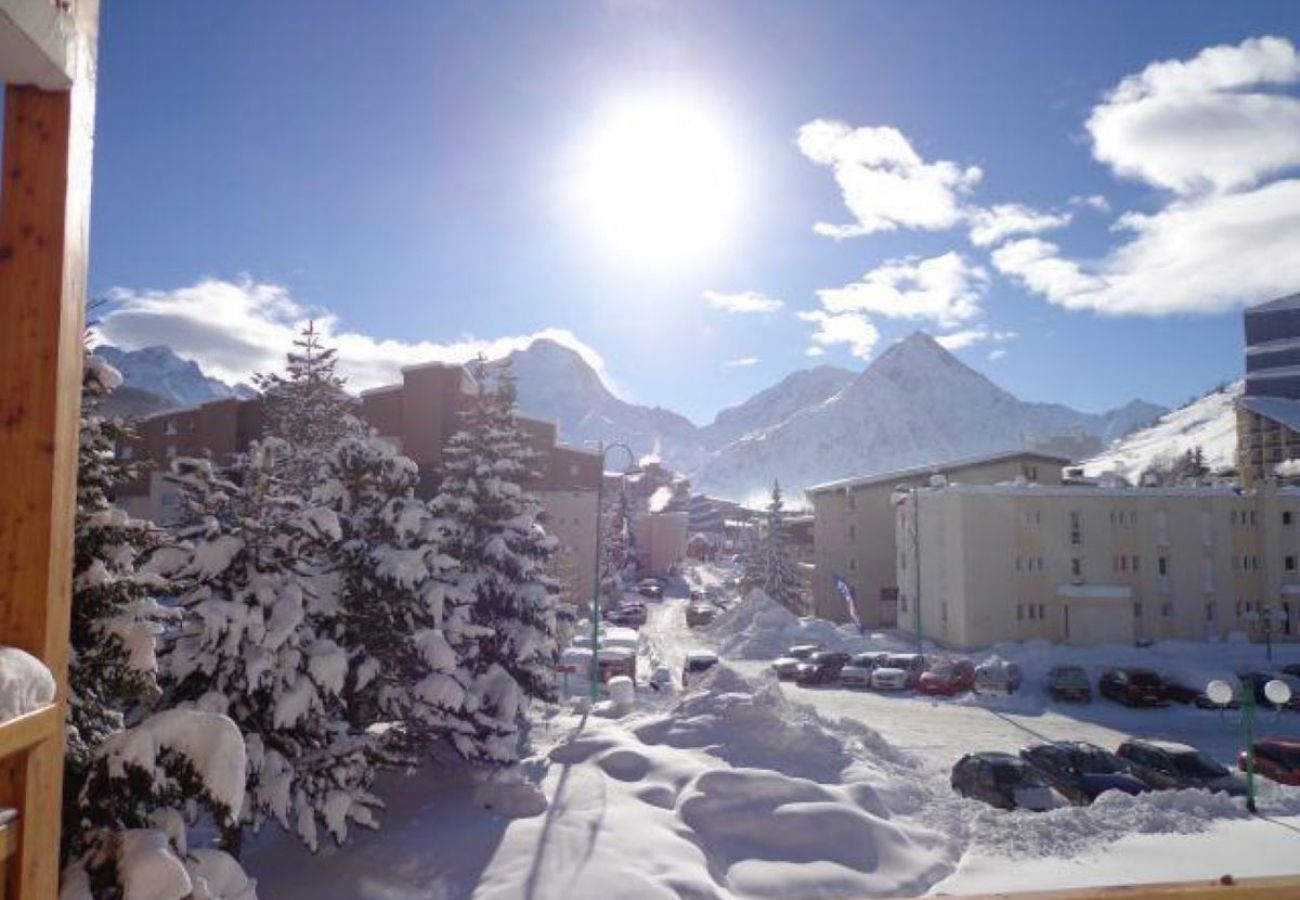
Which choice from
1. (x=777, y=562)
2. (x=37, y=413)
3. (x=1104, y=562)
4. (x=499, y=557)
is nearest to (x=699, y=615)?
(x=777, y=562)

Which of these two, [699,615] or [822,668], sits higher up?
[822,668]

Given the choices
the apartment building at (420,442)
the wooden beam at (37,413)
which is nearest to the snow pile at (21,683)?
the wooden beam at (37,413)

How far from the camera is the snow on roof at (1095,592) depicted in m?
45.5

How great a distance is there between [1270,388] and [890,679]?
9052 centimetres

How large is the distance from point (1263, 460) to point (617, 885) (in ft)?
354

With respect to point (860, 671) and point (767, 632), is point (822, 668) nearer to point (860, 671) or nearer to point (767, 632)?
point (860, 671)

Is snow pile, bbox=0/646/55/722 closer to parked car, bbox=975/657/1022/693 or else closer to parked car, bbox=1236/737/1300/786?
parked car, bbox=1236/737/1300/786

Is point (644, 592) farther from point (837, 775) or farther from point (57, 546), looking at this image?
point (57, 546)

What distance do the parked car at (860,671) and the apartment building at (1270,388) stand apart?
231 ft

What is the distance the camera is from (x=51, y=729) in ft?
8.93

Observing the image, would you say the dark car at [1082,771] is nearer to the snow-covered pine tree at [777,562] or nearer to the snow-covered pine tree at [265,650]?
the snow-covered pine tree at [265,650]

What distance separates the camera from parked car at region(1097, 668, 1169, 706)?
34.6 meters

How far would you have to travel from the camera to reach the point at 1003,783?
18016 millimetres

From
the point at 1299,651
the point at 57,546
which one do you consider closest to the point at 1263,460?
the point at 1299,651
